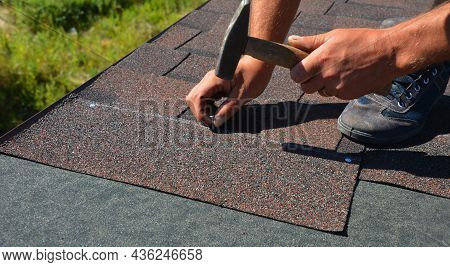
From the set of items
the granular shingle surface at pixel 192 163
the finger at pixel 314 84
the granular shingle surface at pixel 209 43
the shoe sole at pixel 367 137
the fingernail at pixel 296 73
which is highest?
the fingernail at pixel 296 73

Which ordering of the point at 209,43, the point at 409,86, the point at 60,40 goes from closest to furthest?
the point at 409,86
the point at 209,43
the point at 60,40

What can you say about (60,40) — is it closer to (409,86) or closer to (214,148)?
(214,148)

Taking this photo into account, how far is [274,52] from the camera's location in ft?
5.67

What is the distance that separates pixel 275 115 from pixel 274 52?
1.72ft

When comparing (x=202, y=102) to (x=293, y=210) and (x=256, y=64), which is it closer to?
(x=256, y=64)

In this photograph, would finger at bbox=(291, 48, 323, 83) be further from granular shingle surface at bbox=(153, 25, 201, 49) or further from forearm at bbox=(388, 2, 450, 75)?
granular shingle surface at bbox=(153, 25, 201, 49)

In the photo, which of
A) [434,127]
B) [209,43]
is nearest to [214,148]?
[434,127]

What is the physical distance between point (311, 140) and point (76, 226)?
0.90 m

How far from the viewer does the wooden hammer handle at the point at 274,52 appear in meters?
1.70

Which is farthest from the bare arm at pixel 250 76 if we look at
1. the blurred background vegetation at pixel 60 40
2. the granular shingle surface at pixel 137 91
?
the blurred background vegetation at pixel 60 40

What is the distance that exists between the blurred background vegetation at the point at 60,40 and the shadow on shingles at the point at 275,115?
44.2 inches

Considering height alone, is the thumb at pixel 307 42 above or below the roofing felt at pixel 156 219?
above

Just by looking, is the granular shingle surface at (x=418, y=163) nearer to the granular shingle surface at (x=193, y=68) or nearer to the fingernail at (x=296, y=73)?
the fingernail at (x=296, y=73)

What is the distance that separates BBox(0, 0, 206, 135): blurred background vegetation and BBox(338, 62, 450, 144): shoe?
151cm
